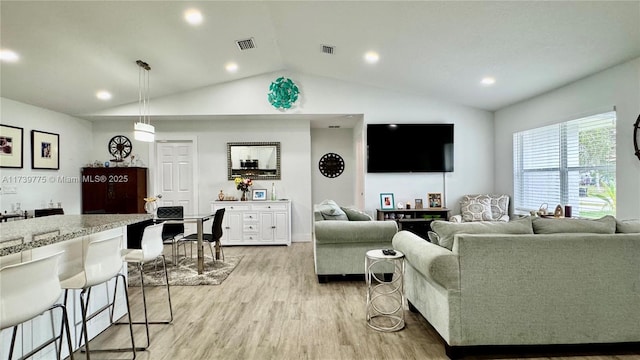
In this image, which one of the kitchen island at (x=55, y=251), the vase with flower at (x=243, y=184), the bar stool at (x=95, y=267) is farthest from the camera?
the vase with flower at (x=243, y=184)

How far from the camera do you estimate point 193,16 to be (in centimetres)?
348

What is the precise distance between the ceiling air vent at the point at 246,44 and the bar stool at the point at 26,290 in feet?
11.7

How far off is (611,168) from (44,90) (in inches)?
285

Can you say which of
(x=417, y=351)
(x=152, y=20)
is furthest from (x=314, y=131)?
(x=417, y=351)

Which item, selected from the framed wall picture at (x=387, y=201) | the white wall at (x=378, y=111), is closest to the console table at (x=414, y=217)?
the framed wall picture at (x=387, y=201)

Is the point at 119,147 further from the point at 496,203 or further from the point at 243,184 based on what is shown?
the point at 496,203

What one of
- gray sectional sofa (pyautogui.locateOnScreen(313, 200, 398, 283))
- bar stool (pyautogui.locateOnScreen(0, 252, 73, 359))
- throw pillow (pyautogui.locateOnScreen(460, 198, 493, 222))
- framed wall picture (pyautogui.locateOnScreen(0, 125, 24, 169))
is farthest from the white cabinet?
bar stool (pyautogui.locateOnScreen(0, 252, 73, 359))

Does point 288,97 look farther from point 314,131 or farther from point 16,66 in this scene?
point 16,66

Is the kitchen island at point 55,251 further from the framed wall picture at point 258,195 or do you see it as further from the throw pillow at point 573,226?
the framed wall picture at point 258,195

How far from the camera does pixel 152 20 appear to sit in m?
3.40

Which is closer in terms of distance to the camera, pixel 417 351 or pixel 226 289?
pixel 417 351

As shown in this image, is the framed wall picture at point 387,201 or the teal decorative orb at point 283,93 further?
the framed wall picture at point 387,201

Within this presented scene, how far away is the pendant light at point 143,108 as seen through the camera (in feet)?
13.0

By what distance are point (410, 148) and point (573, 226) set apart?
11.7 feet
